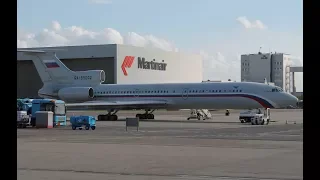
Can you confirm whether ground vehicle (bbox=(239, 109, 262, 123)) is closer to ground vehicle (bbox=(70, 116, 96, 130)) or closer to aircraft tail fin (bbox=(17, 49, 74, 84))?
ground vehicle (bbox=(70, 116, 96, 130))

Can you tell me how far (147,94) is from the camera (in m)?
57.0

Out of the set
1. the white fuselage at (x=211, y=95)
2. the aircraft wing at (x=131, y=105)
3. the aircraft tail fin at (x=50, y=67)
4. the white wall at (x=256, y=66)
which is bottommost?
the aircraft wing at (x=131, y=105)

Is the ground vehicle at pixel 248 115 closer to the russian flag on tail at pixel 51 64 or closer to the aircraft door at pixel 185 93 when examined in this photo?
the aircraft door at pixel 185 93

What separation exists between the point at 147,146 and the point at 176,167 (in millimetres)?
7286

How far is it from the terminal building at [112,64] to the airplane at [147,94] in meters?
42.1

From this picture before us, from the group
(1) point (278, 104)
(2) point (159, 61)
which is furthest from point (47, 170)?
(2) point (159, 61)

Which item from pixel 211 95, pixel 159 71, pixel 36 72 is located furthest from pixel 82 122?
pixel 159 71

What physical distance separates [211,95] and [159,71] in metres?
65.0

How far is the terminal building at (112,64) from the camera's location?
107 meters

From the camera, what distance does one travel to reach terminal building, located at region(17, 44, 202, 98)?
4205 inches

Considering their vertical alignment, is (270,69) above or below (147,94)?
above

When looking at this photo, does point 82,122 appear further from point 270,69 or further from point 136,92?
point 270,69

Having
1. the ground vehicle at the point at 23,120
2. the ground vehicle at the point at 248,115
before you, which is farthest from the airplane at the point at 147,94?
the ground vehicle at the point at 23,120
